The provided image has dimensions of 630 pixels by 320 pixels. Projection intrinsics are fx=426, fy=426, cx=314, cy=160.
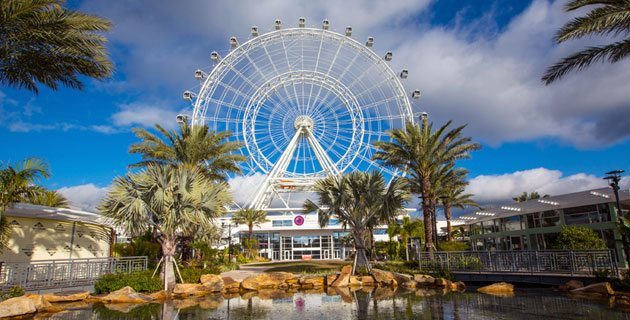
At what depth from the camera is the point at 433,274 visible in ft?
75.0

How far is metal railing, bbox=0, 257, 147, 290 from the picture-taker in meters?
16.0

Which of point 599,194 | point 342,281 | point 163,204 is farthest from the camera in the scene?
point 599,194

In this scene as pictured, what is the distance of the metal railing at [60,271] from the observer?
52.5 ft

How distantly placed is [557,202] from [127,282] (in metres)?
24.3

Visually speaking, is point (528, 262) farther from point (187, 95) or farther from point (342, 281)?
point (187, 95)

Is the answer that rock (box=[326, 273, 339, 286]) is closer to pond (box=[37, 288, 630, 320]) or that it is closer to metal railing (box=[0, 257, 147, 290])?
pond (box=[37, 288, 630, 320])

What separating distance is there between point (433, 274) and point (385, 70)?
25.6 m

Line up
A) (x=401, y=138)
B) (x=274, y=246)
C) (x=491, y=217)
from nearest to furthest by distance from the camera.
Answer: (x=401, y=138) < (x=491, y=217) < (x=274, y=246)

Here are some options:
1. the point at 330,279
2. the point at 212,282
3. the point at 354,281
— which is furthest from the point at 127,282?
the point at 354,281

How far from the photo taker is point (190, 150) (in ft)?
80.0

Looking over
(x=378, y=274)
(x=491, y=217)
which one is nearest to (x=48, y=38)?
(x=378, y=274)

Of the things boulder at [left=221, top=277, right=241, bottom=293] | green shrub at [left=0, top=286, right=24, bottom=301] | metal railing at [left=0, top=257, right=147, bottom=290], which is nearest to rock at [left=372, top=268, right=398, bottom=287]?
boulder at [left=221, top=277, right=241, bottom=293]

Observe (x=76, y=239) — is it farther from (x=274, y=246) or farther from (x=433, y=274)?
(x=274, y=246)

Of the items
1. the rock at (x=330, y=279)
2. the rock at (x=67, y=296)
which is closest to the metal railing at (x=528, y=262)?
the rock at (x=330, y=279)
